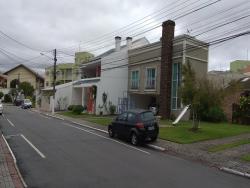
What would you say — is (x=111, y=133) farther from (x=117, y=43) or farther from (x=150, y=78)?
(x=117, y=43)

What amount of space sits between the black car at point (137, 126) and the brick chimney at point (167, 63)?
14299 millimetres

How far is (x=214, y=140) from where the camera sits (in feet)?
61.8

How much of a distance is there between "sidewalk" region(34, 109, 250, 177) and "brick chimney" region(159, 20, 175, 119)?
1419cm

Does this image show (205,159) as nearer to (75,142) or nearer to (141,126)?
(141,126)

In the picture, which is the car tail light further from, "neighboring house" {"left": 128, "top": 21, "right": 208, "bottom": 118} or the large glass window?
the large glass window

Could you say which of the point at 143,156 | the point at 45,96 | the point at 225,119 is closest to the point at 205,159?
the point at 143,156

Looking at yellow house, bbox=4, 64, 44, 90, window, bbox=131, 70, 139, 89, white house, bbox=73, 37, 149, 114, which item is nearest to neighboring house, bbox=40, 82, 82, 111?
white house, bbox=73, 37, 149, 114

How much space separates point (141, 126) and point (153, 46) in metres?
19.9

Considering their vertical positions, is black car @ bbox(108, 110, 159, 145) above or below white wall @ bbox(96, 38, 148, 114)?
below

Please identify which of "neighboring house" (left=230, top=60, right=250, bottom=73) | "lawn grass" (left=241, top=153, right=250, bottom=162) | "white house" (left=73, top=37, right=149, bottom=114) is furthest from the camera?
"neighboring house" (left=230, top=60, right=250, bottom=73)

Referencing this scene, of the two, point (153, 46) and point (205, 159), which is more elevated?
point (153, 46)

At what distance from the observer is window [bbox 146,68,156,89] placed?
36.6m

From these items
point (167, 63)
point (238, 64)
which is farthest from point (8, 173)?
point (238, 64)

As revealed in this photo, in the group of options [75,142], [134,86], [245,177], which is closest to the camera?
[245,177]
